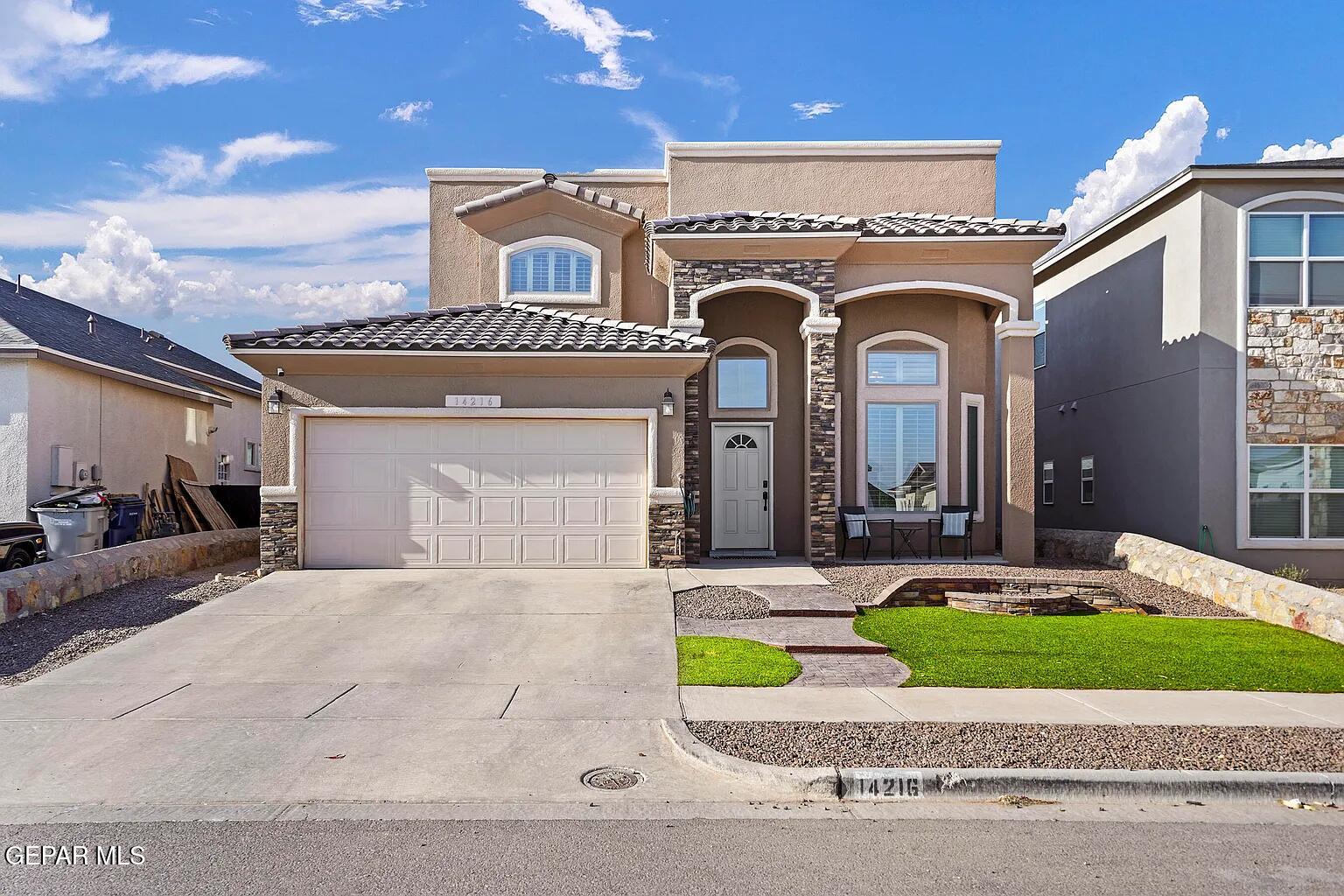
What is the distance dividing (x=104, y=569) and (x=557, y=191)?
9328mm

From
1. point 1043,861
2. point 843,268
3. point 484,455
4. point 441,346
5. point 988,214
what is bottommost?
point 1043,861

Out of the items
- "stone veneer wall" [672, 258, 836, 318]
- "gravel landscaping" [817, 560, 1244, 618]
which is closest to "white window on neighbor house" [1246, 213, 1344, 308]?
"gravel landscaping" [817, 560, 1244, 618]

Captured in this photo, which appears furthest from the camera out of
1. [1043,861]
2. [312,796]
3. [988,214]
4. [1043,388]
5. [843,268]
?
[1043,388]

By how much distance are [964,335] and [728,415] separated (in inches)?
175

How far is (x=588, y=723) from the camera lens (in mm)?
7004

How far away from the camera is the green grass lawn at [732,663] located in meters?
8.12

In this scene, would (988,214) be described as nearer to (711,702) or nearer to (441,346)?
(441,346)

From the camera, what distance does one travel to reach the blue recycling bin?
1594cm

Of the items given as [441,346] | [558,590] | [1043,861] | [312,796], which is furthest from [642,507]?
[1043,861]

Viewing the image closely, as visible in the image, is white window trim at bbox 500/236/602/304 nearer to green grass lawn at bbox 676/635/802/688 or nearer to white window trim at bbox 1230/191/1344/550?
green grass lawn at bbox 676/635/802/688

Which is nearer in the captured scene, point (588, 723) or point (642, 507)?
point (588, 723)

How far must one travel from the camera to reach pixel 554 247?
16.9 metres

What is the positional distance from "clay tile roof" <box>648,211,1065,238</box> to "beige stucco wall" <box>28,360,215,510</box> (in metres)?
11.5

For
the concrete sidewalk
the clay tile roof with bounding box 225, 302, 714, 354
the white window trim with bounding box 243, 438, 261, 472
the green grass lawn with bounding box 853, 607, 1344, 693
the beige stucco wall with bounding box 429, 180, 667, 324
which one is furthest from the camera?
the white window trim with bounding box 243, 438, 261, 472
